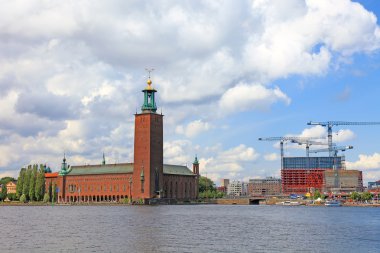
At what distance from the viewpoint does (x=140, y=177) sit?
13112 centimetres

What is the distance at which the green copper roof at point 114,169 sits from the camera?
141 meters

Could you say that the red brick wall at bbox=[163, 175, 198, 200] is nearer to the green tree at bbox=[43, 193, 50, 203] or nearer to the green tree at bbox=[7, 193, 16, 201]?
the green tree at bbox=[43, 193, 50, 203]

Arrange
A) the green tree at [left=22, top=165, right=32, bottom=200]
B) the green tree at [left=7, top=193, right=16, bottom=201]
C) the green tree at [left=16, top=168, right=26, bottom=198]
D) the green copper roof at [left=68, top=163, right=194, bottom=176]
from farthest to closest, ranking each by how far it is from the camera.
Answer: the green tree at [left=7, top=193, right=16, bottom=201]
the green copper roof at [left=68, top=163, right=194, bottom=176]
the green tree at [left=16, top=168, right=26, bottom=198]
the green tree at [left=22, top=165, right=32, bottom=200]

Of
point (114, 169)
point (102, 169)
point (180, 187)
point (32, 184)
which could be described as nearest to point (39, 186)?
point (32, 184)

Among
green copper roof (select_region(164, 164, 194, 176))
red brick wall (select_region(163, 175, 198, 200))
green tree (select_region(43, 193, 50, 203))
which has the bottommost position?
green tree (select_region(43, 193, 50, 203))

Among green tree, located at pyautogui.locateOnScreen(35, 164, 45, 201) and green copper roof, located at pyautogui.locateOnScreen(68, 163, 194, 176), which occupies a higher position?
green copper roof, located at pyautogui.locateOnScreen(68, 163, 194, 176)

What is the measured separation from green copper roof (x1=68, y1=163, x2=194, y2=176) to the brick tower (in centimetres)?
641

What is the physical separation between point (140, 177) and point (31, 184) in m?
26.0

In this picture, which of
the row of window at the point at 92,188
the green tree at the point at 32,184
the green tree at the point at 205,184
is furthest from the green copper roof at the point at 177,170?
the green tree at the point at 32,184

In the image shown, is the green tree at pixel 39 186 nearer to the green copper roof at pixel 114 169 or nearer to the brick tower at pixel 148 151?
the green copper roof at pixel 114 169

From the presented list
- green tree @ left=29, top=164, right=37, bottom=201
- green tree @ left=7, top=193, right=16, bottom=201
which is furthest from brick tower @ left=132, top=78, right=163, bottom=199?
green tree @ left=7, top=193, right=16, bottom=201

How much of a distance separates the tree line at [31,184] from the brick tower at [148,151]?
22007 mm

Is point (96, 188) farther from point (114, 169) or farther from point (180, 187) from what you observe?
point (180, 187)

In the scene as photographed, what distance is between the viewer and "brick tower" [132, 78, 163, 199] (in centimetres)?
13050
